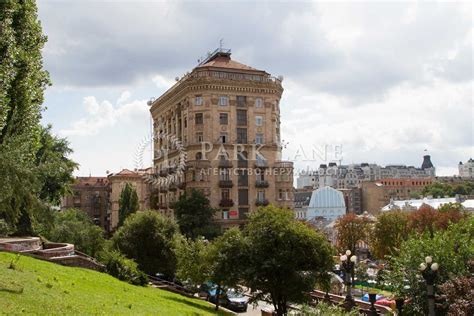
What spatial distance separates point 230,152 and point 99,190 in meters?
61.7

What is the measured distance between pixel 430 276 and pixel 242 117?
43439mm

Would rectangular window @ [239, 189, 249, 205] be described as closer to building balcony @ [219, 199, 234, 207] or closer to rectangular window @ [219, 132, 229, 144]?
building balcony @ [219, 199, 234, 207]

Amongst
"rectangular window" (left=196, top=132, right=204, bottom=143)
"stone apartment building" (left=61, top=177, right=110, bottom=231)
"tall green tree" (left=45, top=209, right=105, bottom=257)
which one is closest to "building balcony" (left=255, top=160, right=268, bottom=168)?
"rectangular window" (left=196, top=132, right=204, bottom=143)

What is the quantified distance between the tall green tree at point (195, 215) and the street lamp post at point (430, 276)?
36437 mm

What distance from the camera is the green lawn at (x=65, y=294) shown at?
1604 centimetres

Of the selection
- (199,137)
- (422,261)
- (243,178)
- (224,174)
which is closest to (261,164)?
(243,178)

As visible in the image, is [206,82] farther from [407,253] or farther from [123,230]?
[407,253]

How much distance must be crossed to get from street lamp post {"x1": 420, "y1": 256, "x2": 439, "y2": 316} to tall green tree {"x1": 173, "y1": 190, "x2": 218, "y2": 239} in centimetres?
3644

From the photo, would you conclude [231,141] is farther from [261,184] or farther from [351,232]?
[351,232]

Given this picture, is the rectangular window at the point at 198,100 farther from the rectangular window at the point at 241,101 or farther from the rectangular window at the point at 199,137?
the rectangular window at the point at 241,101

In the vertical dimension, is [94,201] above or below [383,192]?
below

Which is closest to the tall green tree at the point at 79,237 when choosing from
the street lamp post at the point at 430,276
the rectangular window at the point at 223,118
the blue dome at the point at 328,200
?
the rectangular window at the point at 223,118

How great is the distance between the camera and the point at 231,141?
200 feet

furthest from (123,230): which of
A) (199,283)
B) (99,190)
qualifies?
(99,190)
